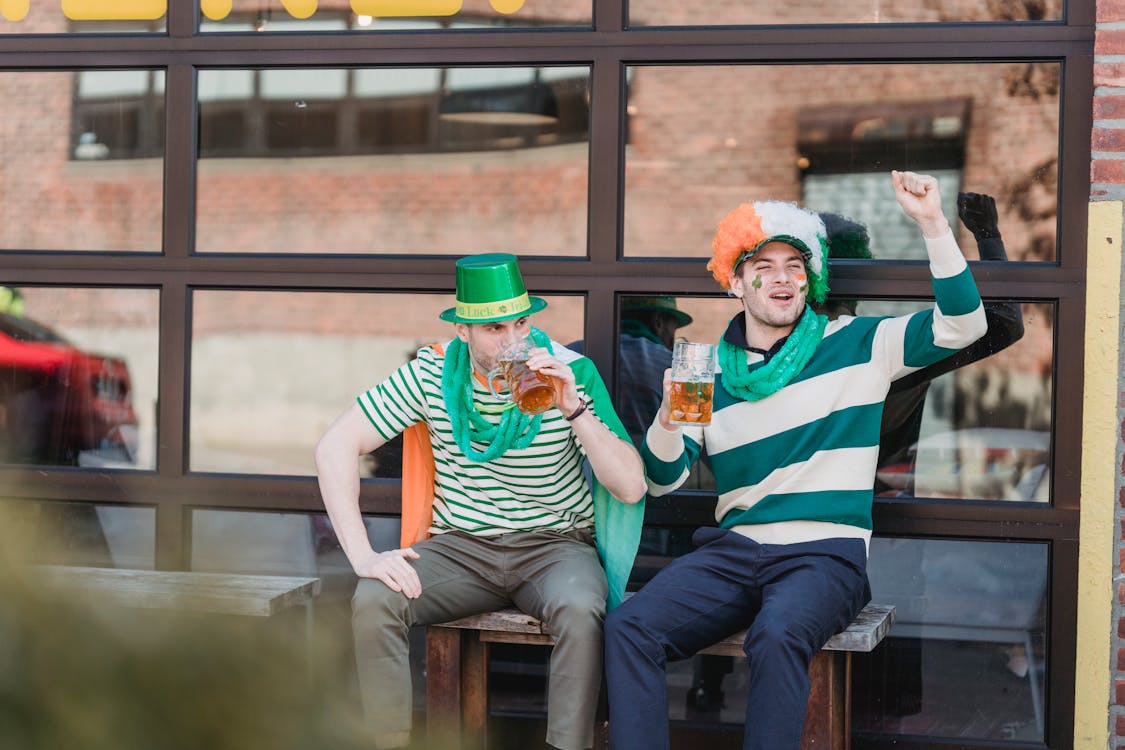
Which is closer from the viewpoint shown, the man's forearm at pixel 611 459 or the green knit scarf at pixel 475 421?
the man's forearm at pixel 611 459

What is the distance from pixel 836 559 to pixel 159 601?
92.7 inches

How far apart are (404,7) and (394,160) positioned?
465 mm

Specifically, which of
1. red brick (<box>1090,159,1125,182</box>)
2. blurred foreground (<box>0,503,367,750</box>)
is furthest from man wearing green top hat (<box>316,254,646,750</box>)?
blurred foreground (<box>0,503,367,750</box>)

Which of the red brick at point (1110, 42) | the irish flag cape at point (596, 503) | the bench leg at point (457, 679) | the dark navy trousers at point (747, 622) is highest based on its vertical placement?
the red brick at point (1110, 42)

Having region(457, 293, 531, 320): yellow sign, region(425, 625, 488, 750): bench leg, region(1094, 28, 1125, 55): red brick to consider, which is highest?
region(1094, 28, 1125, 55): red brick

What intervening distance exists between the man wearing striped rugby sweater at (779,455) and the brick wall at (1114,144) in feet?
2.17

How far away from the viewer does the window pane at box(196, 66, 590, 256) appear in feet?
12.5

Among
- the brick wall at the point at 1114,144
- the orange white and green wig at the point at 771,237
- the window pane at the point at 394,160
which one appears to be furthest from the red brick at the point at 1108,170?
the window pane at the point at 394,160

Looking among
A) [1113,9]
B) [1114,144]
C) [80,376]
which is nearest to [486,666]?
[80,376]

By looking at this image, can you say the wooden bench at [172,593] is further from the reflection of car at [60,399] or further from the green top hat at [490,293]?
the reflection of car at [60,399]

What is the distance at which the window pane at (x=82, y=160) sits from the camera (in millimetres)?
4059

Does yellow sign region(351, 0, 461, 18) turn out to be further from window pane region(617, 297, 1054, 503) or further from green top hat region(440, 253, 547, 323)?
window pane region(617, 297, 1054, 503)

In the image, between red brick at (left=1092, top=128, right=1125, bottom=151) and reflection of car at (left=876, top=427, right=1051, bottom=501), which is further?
reflection of car at (left=876, top=427, right=1051, bottom=501)

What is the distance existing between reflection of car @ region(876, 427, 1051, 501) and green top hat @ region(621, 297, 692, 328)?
71cm
